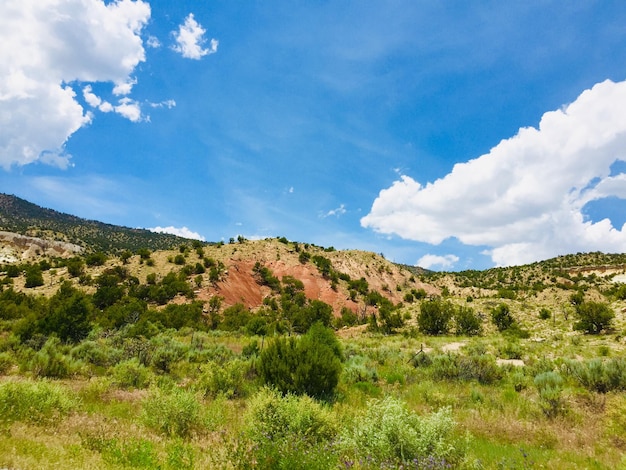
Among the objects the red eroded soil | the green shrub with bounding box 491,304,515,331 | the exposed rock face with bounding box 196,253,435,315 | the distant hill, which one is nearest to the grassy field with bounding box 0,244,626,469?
the green shrub with bounding box 491,304,515,331

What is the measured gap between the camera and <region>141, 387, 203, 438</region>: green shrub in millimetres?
7617

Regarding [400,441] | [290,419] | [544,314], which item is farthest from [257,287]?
[400,441]

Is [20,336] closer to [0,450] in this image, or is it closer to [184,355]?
[184,355]

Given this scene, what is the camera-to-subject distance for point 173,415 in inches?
305

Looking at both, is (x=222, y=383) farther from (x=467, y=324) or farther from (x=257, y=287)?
(x=257, y=287)

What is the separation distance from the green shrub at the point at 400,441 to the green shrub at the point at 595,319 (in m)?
29.1

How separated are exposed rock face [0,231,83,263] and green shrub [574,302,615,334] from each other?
114m

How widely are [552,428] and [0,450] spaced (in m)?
10.8

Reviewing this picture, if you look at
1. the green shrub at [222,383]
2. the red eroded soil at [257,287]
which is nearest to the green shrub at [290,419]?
the green shrub at [222,383]

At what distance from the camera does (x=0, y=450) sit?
501cm

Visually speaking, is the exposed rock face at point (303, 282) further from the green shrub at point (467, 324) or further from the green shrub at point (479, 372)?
the green shrub at point (479, 372)

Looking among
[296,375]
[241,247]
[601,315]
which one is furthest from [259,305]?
[296,375]

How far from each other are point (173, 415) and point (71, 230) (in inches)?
6196

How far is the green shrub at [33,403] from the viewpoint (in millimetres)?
7093
